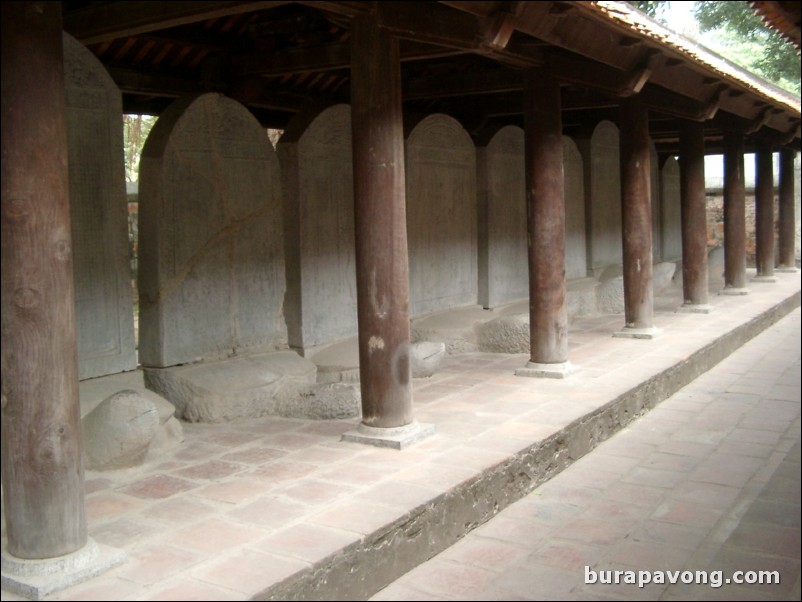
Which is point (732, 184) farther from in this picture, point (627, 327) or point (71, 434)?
point (71, 434)

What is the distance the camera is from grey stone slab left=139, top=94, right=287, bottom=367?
619 cm

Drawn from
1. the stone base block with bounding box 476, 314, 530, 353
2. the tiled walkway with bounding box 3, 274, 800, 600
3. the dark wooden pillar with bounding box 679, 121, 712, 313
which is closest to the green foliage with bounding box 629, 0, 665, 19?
the dark wooden pillar with bounding box 679, 121, 712, 313

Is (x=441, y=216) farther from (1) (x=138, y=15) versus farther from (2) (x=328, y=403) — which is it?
(1) (x=138, y=15)

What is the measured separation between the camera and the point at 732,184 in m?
13.6

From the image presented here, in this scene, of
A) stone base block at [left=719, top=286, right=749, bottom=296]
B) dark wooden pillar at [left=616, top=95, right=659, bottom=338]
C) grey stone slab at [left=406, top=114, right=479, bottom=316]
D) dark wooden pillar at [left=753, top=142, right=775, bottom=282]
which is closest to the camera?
grey stone slab at [left=406, top=114, right=479, bottom=316]

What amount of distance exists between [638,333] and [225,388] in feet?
16.7

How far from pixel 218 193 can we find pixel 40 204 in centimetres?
A: 336

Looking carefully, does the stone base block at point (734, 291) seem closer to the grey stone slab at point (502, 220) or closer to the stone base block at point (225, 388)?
the grey stone slab at point (502, 220)

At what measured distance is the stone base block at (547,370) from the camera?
7.27 m

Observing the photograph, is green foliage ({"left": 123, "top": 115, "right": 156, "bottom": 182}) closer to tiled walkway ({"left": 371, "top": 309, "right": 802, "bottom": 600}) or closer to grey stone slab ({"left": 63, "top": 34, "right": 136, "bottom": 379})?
grey stone slab ({"left": 63, "top": 34, "right": 136, "bottom": 379})

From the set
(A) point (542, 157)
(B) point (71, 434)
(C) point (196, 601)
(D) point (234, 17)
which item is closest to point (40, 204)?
(B) point (71, 434)

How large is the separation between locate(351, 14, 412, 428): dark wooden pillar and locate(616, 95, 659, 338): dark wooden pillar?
4.66 m

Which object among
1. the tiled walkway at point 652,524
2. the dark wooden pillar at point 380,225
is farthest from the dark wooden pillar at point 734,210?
the dark wooden pillar at point 380,225

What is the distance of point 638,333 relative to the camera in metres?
9.38
